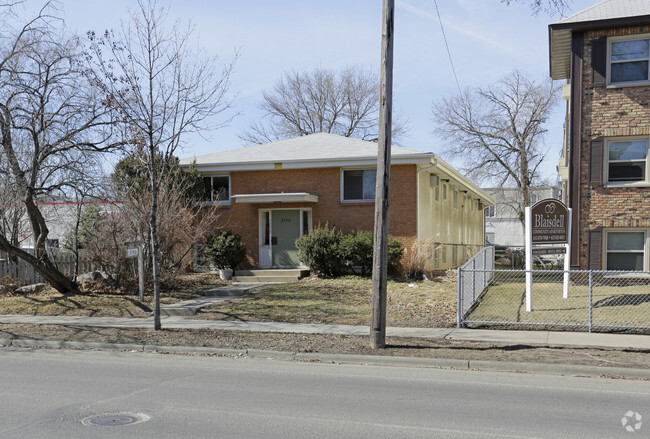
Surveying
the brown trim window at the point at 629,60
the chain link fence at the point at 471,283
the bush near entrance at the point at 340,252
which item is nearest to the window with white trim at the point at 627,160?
the brown trim window at the point at 629,60

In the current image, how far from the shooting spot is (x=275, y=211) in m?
23.1

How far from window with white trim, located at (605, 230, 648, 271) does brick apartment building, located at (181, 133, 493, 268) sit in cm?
611

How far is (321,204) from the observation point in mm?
22469

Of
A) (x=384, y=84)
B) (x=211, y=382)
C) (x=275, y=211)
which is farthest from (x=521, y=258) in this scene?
(x=211, y=382)

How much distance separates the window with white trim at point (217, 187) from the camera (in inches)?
925

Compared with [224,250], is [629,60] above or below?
above

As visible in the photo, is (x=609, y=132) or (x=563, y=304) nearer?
(x=563, y=304)

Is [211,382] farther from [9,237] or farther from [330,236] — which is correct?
[9,237]

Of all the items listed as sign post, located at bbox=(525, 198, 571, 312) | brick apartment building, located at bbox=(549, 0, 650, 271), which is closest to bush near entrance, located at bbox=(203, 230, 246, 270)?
sign post, located at bbox=(525, 198, 571, 312)

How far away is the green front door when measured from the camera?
74.9 ft

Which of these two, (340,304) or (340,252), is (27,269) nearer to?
(340,252)

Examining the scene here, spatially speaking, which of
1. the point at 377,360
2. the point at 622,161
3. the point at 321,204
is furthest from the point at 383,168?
the point at 321,204

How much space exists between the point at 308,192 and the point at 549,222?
10142mm

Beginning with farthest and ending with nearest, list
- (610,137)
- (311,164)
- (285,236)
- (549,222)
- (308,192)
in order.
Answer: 1. (285,236)
2. (308,192)
3. (311,164)
4. (610,137)
5. (549,222)
